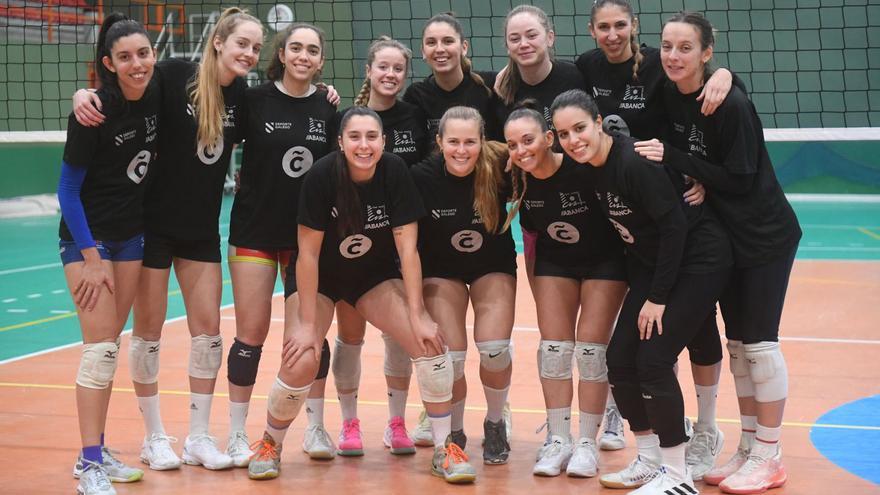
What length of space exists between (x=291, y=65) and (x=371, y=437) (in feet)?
6.33

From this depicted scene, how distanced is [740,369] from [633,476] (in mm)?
667

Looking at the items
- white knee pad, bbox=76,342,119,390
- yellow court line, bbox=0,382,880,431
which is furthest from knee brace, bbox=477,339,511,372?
white knee pad, bbox=76,342,119,390

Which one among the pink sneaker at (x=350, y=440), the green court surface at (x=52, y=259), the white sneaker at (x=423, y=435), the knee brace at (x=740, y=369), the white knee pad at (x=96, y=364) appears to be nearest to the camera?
the white knee pad at (x=96, y=364)

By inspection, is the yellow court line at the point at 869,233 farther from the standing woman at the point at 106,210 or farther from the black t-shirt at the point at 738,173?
the standing woman at the point at 106,210

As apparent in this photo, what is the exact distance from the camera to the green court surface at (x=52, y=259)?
777 cm

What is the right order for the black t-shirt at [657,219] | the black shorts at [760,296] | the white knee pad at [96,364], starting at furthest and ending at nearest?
the white knee pad at [96,364] < the black shorts at [760,296] < the black t-shirt at [657,219]

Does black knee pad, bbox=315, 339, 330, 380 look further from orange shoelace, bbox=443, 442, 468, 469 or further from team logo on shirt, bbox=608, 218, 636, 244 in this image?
team logo on shirt, bbox=608, 218, 636, 244

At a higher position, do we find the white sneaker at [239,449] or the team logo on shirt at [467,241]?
the team logo on shirt at [467,241]

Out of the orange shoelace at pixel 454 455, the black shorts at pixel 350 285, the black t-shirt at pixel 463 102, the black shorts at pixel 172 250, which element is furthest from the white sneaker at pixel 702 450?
the black shorts at pixel 172 250

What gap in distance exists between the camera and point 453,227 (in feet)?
14.9

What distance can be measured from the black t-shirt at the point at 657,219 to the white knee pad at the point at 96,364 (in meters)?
2.18

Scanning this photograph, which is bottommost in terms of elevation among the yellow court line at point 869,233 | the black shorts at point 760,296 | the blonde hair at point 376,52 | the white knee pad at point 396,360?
the white knee pad at point 396,360

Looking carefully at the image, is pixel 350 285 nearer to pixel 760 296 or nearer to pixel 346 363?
pixel 346 363

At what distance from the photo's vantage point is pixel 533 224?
4.65 meters
